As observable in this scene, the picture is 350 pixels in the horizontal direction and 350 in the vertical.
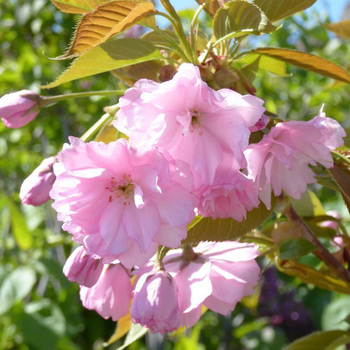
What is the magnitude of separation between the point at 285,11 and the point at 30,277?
4.08 ft

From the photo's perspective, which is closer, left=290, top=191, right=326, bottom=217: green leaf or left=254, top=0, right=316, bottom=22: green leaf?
left=254, top=0, right=316, bottom=22: green leaf

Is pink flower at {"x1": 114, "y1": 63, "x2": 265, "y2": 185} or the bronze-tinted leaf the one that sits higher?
pink flower at {"x1": 114, "y1": 63, "x2": 265, "y2": 185}

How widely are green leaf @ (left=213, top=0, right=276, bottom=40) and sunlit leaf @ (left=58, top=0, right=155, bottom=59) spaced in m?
0.12

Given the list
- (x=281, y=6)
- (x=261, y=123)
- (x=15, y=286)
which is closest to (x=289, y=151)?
(x=261, y=123)

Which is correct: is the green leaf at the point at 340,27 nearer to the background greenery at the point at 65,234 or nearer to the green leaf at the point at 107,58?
the green leaf at the point at 107,58

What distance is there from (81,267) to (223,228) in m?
0.19

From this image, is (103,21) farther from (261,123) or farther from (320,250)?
(320,250)

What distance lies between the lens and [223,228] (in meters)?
0.70

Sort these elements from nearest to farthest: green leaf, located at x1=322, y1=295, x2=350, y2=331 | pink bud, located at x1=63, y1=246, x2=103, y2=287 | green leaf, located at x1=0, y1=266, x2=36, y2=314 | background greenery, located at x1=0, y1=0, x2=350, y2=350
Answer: pink bud, located at x1=63, y1=246, x2=103, y2=287 → green leaf, located at x1=0, y1=266, x2=36, y2=314 → green leaf, located at x1=322, y1=295, x2=350, y2=331 → background greenery, located at x1=0, y1=0, x2=350, y2=350

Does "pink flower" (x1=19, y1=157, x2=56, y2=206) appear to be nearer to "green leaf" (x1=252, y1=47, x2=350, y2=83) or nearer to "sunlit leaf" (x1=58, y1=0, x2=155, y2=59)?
"sunlit leaf" (x1=58, y1=0, x2=155, y2=59)

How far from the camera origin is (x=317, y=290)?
2408 millimetres

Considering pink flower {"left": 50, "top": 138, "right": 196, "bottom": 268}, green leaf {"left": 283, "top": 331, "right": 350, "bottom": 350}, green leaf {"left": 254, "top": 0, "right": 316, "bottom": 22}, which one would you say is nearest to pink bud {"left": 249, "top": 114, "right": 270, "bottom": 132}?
pink flower {"left": 50, "top": 138, "right": 196, "bottom": 268}

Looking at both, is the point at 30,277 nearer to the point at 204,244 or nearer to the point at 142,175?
the point at 204,244

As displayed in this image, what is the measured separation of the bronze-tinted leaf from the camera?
0.68 m
